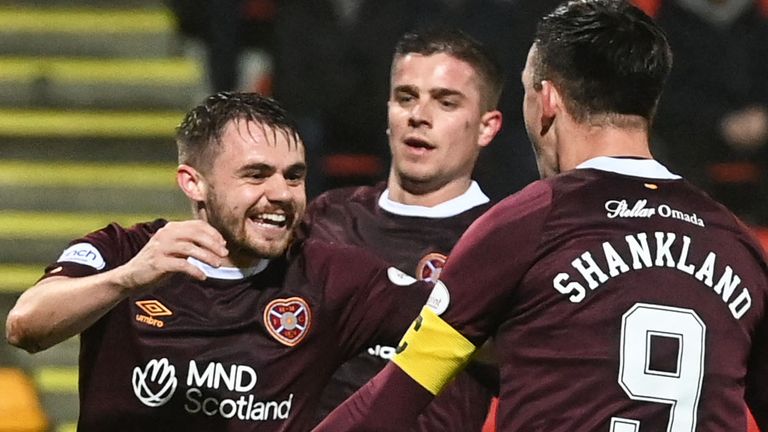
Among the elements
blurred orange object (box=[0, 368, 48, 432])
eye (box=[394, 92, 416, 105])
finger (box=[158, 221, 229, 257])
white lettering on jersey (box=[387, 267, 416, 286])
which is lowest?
blurred orange object (box=[0, 368, 48, 432])

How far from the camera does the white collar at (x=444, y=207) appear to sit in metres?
4.18

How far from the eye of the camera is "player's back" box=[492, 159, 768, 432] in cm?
282

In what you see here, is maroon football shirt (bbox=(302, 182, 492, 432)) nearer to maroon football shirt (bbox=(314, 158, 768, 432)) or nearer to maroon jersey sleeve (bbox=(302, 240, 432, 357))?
maroon jersey sleeve (bbox=(302, 240, 432, 357))

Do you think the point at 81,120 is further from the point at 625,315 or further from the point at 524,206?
the point at 625,315

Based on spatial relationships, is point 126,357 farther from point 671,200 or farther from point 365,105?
point 365,105

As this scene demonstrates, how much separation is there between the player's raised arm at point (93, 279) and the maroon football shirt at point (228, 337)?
0.04 feet

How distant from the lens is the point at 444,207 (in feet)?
13.8

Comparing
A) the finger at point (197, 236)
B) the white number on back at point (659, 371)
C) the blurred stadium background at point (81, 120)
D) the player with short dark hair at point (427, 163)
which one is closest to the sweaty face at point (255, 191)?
the finger at point (197, 236)

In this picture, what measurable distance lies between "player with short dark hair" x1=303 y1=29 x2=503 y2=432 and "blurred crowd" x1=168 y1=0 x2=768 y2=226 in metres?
1.88

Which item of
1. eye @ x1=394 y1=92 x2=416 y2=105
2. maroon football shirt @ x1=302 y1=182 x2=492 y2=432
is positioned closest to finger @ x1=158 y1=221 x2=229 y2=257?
maroon football shirt @ x1=302 y1=182 x2=492 y2=432

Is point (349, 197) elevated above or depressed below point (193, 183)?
below

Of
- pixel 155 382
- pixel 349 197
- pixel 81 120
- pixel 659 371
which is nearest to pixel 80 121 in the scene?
pixel 81 120

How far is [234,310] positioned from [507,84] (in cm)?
308

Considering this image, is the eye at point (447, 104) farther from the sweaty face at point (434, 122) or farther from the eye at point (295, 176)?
the eye at point (295, 176)
